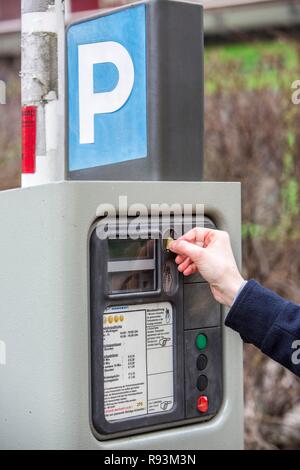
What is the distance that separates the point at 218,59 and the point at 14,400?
3686mm

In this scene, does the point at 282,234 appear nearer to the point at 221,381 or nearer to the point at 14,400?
the point at 221,381

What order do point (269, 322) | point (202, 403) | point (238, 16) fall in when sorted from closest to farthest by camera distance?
point (269, 322) → point (202, 403) → point (238, 16)

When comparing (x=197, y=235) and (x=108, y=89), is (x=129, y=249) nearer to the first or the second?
(x=197, y=235)

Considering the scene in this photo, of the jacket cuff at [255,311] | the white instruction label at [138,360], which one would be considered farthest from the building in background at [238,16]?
the jacket cuff at [255,311]

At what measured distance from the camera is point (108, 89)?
8.14 ft

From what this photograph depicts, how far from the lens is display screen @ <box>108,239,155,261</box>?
232 cm

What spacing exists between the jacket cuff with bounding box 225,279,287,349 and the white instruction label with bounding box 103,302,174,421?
289mm

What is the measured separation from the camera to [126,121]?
246 cm

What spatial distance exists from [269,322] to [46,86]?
94cm

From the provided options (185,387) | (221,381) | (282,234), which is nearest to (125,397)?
(185,387)

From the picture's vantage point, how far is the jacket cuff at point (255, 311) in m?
2.18

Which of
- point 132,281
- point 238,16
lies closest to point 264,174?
point 132,281

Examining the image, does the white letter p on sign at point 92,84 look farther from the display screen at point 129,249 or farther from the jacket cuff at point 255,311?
the jacket cuff at point 255,311

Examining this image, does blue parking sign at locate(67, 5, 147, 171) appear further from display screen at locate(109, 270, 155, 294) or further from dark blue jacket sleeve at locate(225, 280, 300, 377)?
dark blue jacket sleeve at locate(225, 280, 300, 377)
